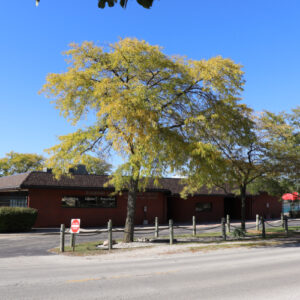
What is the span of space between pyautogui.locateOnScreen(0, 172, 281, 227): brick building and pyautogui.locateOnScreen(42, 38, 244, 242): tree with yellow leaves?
30.2 ft

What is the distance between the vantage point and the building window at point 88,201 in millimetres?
Result: 27438

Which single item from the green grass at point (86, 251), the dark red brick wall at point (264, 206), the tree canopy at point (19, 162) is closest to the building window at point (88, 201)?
the green grass at point (86, 251)

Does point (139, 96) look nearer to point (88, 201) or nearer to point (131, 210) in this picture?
point (131, 210)

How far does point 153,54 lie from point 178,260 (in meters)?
8.90

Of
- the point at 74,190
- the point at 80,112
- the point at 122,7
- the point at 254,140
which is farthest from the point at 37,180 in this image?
the point at 122,7

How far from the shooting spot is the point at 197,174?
15.0m

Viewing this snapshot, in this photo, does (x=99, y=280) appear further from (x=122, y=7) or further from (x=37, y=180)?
(x=37, y=180)

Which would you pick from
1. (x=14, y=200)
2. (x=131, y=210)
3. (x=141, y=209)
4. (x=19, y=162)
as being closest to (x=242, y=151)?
(x=131, y=210)

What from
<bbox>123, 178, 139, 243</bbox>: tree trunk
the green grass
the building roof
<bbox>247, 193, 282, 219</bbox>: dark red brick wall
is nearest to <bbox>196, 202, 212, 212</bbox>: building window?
the building roof

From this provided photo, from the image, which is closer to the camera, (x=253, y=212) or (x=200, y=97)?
(x=200, y=97)

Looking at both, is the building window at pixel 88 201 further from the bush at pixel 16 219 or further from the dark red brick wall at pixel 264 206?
the dark red brick wall at pixel 264 206

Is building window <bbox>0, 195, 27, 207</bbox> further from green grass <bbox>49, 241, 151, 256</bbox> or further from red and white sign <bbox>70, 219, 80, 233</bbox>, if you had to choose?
red and white sign <bbox>70, 219, 80, 233</bbox>

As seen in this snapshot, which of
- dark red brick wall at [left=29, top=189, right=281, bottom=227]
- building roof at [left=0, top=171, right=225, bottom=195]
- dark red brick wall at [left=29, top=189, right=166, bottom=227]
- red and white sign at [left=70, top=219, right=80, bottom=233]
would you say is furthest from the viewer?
dark red brick wall at [left=29, top=189, right=281, bottom=227]

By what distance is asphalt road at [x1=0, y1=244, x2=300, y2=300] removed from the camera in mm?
6770
